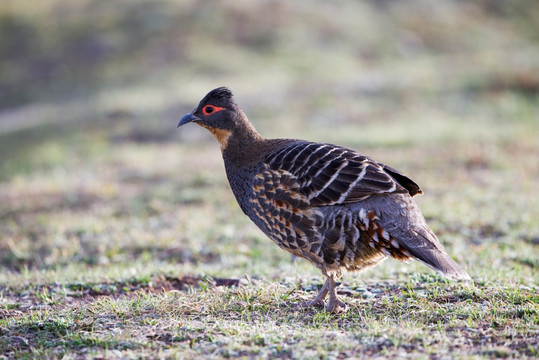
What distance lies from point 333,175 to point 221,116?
5.06 ft

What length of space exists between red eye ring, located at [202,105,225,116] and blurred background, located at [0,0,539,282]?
5.86ft

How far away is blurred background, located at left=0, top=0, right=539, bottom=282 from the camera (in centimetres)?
871

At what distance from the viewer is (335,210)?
17.6ft

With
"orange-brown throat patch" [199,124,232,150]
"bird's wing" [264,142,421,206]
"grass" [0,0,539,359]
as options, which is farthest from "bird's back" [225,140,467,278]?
"orange-brown throat patch" [199,124,232,150]

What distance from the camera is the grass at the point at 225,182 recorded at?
15.7ft

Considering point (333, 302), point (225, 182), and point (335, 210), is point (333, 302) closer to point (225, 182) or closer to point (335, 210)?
point (335, 210)

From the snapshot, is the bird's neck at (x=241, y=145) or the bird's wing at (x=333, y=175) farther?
the bird's neck at (x=241, y=145)

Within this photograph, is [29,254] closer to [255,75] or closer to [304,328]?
[304,328]

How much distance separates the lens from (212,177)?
11.7 meters

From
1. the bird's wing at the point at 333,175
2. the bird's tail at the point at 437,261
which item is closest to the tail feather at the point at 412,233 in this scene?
the bird's tail at the point at 437,261

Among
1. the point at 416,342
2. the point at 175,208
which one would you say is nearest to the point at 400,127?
the point at 175,208

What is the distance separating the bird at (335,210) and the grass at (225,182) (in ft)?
1.56

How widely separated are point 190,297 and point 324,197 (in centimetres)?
154

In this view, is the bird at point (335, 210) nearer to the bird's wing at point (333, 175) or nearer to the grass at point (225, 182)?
the bird's wing at point (333, 175)
